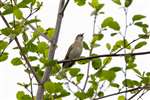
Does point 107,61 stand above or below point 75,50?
above

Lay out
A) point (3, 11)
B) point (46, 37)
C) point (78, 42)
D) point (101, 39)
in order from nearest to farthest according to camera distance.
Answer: point (3, 11), point (46, 37), point (101, 39), point (78, 42)

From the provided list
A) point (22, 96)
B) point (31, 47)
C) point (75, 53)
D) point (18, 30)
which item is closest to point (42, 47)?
point (31, 47)

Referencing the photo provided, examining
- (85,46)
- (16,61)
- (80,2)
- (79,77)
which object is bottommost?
(79,77)

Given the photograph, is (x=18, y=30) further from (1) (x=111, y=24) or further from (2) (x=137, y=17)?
(2) (x=137, y=17)

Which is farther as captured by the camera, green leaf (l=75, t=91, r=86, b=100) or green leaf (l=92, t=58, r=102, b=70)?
green leaf (l=92, t=58, r=102, b=70)

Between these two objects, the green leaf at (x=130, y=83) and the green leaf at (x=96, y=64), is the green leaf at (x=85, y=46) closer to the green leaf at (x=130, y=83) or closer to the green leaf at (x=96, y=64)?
the green leaf at (x=96, y=64)

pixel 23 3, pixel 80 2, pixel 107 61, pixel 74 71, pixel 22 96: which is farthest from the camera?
pixel 80 2

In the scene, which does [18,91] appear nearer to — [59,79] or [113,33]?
[59,79]

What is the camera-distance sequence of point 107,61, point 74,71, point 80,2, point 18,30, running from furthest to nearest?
1. point 80,2
2. point 107,61
3. point 74,71
4. point 18,30

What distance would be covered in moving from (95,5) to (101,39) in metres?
0.40

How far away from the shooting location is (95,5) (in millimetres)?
4000

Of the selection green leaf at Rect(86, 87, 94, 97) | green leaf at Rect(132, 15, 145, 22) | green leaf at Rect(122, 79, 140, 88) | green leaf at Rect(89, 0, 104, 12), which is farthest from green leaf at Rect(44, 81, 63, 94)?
green leaf at Rect(89, 0, 104, 12)

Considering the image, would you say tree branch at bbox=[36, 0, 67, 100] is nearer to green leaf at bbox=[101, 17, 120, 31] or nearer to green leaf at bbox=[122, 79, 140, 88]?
green leaf at bbox=[101, 17, 120, 31]

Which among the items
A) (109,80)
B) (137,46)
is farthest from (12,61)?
(137,46)
